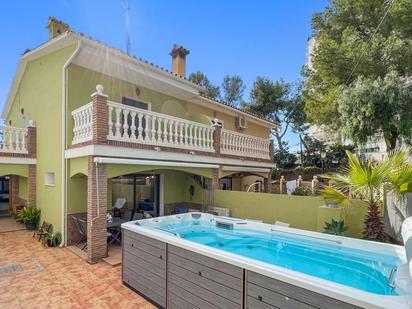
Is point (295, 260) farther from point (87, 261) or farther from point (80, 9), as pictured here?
point (80, 9)

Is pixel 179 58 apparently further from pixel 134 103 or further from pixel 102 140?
pixel 102 140

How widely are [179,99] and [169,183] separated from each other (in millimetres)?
4802

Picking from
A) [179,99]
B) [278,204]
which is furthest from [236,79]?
[278,204]

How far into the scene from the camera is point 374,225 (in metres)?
6.68

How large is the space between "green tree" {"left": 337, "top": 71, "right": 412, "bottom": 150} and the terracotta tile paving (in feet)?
40.0

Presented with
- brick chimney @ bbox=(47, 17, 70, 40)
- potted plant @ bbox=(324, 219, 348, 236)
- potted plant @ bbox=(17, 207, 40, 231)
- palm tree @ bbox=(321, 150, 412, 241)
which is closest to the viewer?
palm tree @ bbox=(321, 150, 412, 241)

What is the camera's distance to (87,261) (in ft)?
25.5

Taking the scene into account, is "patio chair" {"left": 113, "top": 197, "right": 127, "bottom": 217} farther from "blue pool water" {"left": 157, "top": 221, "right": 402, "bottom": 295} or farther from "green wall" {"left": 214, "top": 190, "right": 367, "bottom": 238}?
"green wall" {"left": 214, "top": 190, "right": 367, "bottom": 238}

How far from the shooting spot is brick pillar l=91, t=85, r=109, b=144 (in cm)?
788

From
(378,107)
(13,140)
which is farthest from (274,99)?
(13,140)

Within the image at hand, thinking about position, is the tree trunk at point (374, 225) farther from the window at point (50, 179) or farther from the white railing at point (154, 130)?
the window at point (50, 179)

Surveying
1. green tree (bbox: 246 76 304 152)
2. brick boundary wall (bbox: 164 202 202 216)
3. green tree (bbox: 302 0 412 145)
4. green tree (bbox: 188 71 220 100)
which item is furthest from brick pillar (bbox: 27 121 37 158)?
green tree (bbox: 246 76 304 152)

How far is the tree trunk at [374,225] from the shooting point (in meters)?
6.63

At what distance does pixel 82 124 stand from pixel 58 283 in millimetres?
4935
